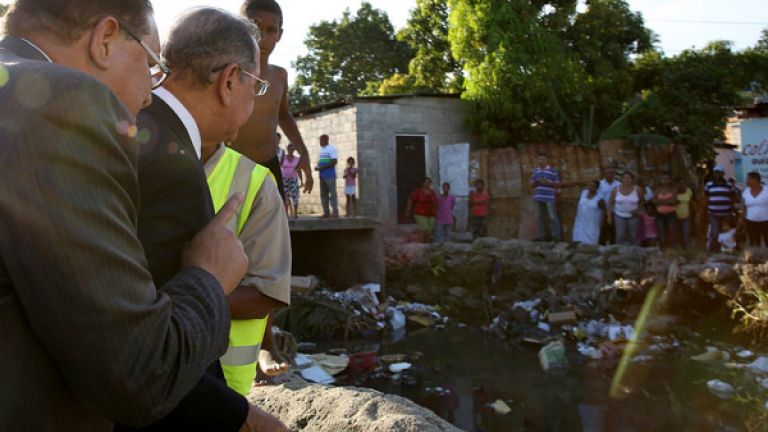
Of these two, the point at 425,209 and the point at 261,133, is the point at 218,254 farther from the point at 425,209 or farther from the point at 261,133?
the point at 425,209

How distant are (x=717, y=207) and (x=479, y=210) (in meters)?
4.51

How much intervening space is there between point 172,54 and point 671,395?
669 centimetres

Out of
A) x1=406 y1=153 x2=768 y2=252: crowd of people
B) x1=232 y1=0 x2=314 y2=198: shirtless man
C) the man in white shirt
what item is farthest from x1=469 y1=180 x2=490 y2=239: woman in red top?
x1=232 y1=0 x2=314 y2=198: shirtless man

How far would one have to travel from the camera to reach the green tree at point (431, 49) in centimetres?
1878

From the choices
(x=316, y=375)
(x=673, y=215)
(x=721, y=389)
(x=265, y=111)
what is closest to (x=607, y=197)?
(x=673, y=215)

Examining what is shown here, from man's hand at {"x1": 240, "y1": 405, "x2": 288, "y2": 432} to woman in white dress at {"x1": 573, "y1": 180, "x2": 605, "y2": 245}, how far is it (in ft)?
36.3

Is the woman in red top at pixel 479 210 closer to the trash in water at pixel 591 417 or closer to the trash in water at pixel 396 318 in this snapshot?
the trash in water at pixel 396 318

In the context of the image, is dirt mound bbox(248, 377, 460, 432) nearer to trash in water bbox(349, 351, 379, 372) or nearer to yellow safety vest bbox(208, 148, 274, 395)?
yellow safety vest bbox(208, 148, 274, 395)

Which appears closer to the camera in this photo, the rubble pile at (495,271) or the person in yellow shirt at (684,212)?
the rubble pile at (495,271)

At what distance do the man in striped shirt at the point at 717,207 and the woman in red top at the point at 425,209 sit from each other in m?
4.85

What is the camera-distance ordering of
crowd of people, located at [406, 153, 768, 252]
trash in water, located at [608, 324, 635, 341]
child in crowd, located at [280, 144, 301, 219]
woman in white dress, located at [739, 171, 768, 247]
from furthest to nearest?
1. child in crowd, located at [280, 144, 301, 219]
2. crowd of people, located at [406, 153, 768, 252]
3. woman in white dress, located at [739, 171, 768, 247]
4. trash in water, located at [608, 324, 635, 341]

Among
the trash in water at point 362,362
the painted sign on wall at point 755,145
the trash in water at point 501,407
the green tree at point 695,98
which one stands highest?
the green tree at point 695,98

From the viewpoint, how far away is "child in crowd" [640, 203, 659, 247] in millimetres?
11461

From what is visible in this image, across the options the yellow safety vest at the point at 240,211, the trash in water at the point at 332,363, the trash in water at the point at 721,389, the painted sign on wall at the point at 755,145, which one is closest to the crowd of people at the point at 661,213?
the painted sign on wall at the point at 755,145
